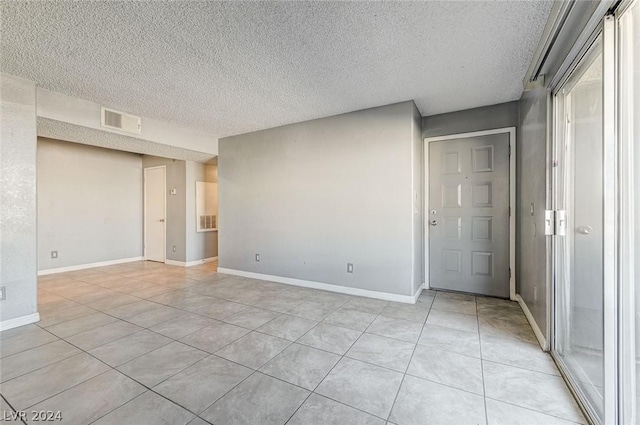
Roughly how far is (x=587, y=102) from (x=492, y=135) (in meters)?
1.89

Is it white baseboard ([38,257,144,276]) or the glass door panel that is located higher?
the glass door panel

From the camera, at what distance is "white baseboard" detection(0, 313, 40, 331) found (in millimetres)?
2625

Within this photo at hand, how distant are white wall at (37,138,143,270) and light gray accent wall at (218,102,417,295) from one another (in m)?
2.77

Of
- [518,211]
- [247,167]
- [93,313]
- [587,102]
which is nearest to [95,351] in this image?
[93,313]

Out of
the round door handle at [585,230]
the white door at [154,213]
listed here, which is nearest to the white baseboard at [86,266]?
the white door at [154,213]

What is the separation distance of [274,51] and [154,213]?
538 centimetres

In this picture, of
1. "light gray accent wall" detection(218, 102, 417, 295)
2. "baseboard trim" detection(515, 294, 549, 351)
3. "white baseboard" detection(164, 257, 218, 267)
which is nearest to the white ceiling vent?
"light gray accent wall" detection(218, 102, 417, 295)

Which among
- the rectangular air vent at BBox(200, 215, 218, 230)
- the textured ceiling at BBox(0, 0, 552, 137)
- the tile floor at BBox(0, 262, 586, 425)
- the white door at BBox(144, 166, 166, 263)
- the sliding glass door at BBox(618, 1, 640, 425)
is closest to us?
the sliding glass door at BBox(618, 1, 640, 425)

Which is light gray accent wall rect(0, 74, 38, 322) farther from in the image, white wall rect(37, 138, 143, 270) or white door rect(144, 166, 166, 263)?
white door rect(144, 166, 166, 263)

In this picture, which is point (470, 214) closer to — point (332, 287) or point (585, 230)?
point (585, 230)

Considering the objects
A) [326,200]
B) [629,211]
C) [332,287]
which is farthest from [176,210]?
[629,211]

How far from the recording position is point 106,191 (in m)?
5.73

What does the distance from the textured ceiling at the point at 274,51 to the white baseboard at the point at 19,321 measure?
8.08 ft

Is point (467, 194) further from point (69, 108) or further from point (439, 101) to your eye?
point (69, 108)
